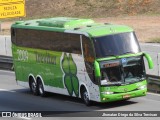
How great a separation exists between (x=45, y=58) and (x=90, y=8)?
1573 inches

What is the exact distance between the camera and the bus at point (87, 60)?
21453 mm

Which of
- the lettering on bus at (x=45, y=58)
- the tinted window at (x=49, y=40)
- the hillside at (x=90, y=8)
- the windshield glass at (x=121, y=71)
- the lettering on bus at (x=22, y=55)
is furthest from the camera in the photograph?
the hillside at (x=90, y=8)

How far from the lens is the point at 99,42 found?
21.7 metres

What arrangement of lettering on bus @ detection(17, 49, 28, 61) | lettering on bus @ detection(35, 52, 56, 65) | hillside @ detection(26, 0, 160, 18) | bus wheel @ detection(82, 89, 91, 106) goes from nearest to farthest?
bus wheel @ detection(82, 89, 91, 106) → lettering on bus @ detection(35, 52, 56, 65) → lettering on bus @ detection(17, 49, 28, 61) → hillside @ detection(26, 0, 160, 18)

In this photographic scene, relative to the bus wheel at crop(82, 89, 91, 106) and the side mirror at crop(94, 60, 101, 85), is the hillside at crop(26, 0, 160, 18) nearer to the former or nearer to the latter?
the bus wheel at crop(82, 89, 91, 106)

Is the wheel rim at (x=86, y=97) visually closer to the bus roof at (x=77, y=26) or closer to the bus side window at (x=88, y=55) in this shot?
the bus side window at (x=88, y=55)

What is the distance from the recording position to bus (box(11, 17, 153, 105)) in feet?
70.4

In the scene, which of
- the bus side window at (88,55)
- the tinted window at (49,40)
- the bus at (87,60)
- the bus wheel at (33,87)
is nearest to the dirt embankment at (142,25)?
the tinted window at (49,40)

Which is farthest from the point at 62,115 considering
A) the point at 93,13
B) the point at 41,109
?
the point at 93,13

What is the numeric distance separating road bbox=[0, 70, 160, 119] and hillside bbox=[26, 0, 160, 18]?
114 ft

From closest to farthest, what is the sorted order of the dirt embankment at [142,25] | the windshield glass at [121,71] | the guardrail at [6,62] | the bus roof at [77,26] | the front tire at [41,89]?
the windshield glass at [121,71]
the bus roof at [77,26]
the front tire at [41,89]
the guardrail at [6,62]
the dirt embankment at [142,25]

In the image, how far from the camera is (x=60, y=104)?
2339cm

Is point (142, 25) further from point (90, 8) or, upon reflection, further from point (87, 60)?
point (87, 60)

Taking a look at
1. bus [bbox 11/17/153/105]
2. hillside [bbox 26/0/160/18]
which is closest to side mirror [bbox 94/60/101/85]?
bus [bbox 11/17/153/105]
